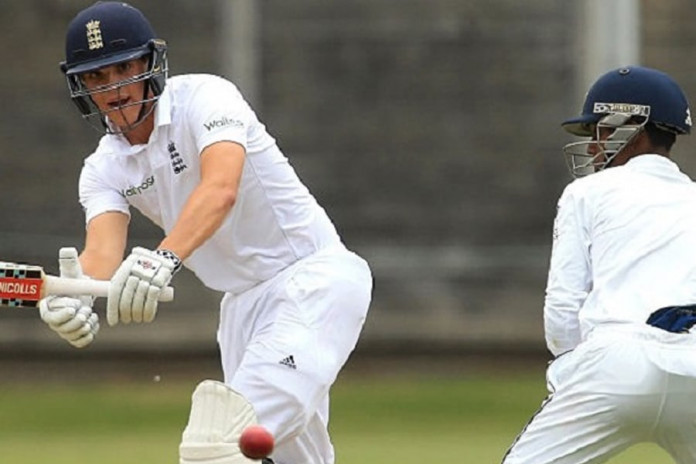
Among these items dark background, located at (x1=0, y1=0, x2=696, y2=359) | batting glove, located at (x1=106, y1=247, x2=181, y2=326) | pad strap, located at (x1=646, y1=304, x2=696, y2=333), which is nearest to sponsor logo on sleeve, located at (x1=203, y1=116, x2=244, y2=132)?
batting glove, located at (x1=106, y1=247, x2=181, y2=326)

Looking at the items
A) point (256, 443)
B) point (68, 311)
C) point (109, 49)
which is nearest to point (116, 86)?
point (109, 49)

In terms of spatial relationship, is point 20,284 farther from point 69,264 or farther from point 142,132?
point 142,132

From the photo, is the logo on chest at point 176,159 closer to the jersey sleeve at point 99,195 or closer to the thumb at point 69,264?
the jersey sleeve at point 99,195

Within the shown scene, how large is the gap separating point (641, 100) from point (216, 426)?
4.47ft

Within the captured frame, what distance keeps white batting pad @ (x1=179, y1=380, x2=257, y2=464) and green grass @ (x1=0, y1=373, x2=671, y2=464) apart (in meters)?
3.82

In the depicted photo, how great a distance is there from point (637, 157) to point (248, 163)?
1127 mm

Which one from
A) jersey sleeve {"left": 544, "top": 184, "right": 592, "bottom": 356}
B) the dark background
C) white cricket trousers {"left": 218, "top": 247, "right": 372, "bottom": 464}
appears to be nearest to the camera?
jersey sleeve {"left": 544, "top": 184, "right": 592, "bottom": 356}

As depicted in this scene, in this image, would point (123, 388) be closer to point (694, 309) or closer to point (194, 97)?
point (194, 97)

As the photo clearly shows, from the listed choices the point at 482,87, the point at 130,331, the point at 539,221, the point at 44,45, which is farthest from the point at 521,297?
the point at 44,45

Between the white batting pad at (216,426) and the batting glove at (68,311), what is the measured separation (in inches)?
13.6

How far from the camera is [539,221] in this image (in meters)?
13.6

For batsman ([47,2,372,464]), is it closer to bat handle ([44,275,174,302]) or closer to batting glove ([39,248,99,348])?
batting glove ([39,248,99,348])

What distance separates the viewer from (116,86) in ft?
17.0

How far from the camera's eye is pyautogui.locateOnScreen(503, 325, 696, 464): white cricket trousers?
456 centimetres
